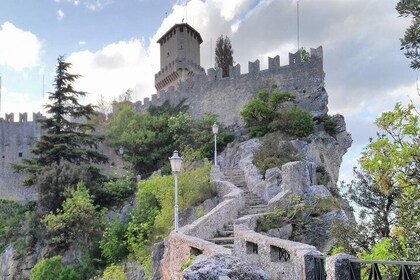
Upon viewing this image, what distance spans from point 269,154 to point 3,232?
15.6m

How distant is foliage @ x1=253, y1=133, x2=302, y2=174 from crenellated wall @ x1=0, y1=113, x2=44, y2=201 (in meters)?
23.9

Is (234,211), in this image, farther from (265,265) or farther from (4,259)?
(4,259)

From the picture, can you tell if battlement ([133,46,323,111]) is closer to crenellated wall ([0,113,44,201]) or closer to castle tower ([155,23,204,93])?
castle tower ([155,23,204,93])

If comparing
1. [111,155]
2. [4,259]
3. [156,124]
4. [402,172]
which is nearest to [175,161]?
[402,172]

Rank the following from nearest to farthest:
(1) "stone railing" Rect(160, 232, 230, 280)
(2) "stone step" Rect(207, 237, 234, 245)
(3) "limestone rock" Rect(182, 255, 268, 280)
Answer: (3) "limestone rock" Rect(182, 255, 268, 280) < (1) "stone railing" Rect(160, 232, 230, 280) < (2) "stone step" Rect(207, 237, 234, 245)

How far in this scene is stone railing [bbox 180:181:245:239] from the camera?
13281 millimetres

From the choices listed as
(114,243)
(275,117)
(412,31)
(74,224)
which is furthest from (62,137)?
(412,31)

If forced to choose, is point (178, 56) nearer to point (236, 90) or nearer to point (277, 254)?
point (236, 90)

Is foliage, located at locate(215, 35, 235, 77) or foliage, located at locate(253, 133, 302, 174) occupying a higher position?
foliage, located at locate(215, 35, 235, 77)

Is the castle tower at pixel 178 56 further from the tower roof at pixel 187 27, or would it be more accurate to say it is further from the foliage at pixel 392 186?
the foliage at pixel 392 186

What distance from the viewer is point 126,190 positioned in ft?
89.6

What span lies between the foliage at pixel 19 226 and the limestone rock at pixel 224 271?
2318 centimetres

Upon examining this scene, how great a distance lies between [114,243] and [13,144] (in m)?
26.2

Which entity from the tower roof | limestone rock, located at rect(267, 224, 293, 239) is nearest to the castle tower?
the tower roof
